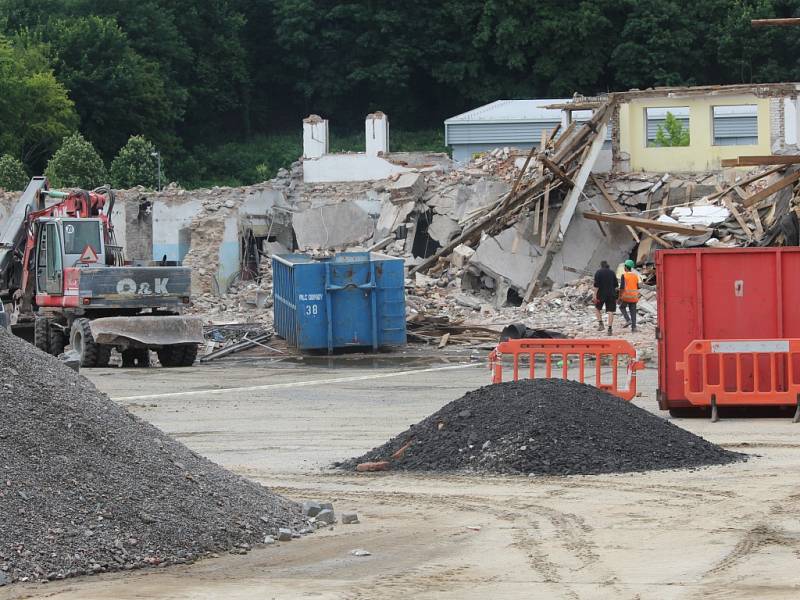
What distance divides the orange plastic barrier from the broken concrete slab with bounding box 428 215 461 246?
19738 millimetres

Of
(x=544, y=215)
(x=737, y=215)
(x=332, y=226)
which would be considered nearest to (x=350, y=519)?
(x=737, y=215)

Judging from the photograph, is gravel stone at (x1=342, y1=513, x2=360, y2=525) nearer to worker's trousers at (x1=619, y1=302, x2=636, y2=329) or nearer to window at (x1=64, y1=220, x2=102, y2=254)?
window at (x1=64, y1=220, x2=102, y2=254)

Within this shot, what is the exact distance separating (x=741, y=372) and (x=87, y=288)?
12.6 m

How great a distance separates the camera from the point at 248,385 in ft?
74.0

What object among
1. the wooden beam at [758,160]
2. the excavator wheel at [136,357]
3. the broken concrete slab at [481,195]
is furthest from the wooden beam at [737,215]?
the excavator wheel at [136,357]

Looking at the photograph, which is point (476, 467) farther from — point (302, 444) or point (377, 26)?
point (377, 26)

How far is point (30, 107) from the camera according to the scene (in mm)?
63312

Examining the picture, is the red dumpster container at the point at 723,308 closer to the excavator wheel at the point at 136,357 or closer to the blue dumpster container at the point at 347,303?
the blue dumpster container at the point at 347,303

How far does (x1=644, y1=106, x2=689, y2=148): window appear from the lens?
141 feet

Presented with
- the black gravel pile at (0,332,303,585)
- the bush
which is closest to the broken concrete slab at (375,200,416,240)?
the bush

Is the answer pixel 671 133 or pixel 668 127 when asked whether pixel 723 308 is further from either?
pixel 668 127

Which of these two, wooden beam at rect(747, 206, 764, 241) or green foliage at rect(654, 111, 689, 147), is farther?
green foliage at rect(654, 111, 689, 147)

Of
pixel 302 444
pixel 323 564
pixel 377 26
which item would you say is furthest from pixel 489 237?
pixel 377 26

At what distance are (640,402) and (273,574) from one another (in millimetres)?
10597
